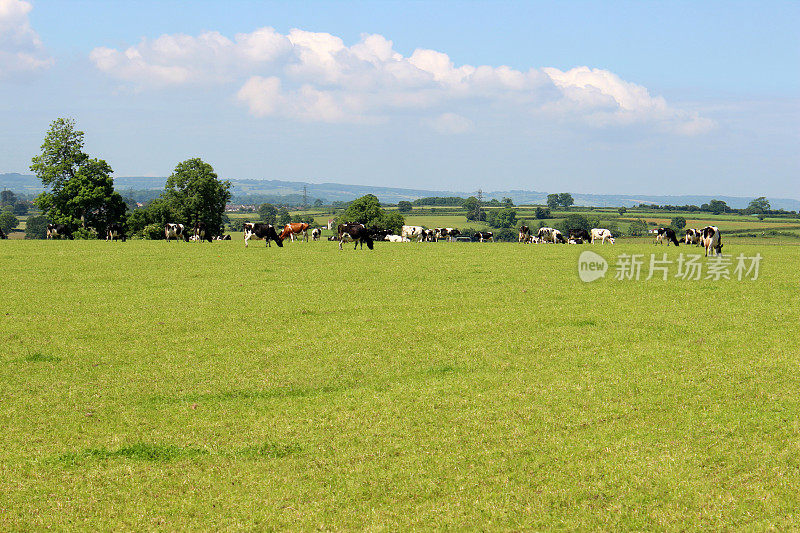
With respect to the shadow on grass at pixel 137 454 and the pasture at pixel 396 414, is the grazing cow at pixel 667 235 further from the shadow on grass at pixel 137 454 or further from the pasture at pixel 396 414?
the shadow on grass at pixel 137 454

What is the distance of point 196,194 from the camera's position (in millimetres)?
80500

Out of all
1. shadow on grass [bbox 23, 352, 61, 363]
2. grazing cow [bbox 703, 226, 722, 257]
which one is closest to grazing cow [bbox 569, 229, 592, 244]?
grazing cow [bbox 703, 226, 722, 257]

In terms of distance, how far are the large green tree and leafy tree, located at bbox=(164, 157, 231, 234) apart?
963 cm

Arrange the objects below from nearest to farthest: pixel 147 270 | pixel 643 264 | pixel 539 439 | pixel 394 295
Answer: pixel 539 439
pixel 394 295
pixel 147 270
pixel 643 264

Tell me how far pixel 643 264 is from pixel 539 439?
2700 centimetres

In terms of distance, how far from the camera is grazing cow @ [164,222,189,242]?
167 feet

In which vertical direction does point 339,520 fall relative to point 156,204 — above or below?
below

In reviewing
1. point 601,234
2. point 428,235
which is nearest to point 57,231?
point 428,235

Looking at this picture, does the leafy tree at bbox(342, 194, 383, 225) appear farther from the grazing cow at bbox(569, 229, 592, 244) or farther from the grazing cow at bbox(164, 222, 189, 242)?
the grazing cow at bbox(164, 222, 189, 242)

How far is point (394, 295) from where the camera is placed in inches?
827

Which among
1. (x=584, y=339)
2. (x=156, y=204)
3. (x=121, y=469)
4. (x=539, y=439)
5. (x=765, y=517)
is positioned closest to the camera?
(x=765, y=517)

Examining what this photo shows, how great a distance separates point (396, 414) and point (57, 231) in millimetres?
62147

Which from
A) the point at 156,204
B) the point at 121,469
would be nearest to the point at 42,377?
the point at 121,469

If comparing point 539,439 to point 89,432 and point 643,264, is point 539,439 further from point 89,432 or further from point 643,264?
point 643,264
